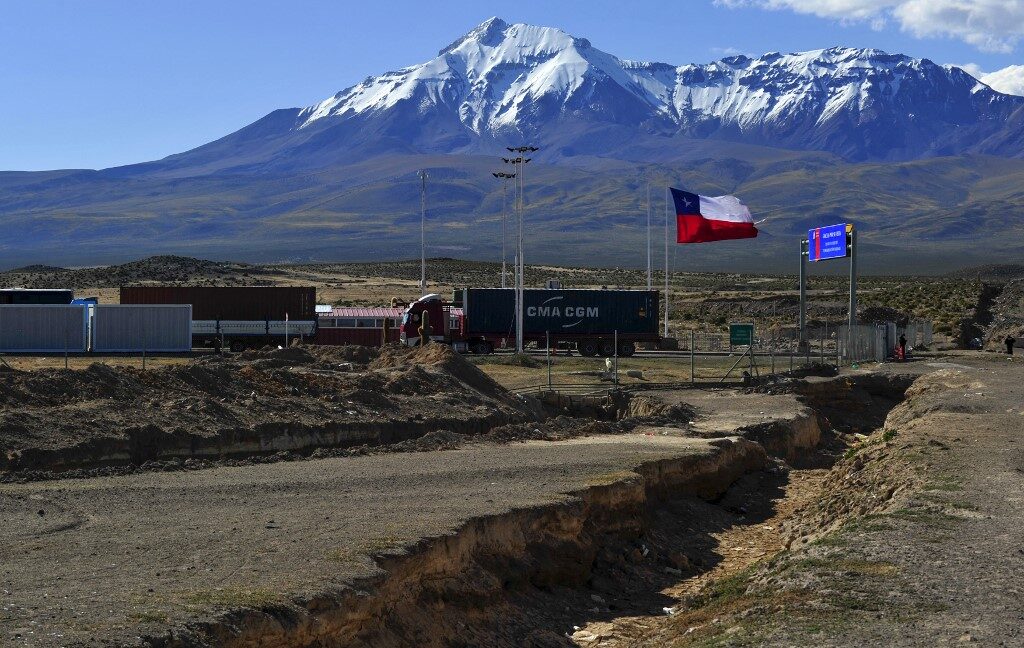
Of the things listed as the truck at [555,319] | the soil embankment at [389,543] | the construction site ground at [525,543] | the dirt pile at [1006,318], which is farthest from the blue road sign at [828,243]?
the soil embankment at [389,543]

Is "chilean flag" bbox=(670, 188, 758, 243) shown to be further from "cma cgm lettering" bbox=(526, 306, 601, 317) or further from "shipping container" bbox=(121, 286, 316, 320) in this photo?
"shipping container" bbox=(121, 286, 316, 320)

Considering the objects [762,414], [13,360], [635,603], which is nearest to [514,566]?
[635,603]

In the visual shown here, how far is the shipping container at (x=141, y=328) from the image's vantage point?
48375 mm

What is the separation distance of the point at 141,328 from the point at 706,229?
22034mm

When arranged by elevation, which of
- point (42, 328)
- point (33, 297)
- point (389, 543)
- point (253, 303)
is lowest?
point (389, 543)

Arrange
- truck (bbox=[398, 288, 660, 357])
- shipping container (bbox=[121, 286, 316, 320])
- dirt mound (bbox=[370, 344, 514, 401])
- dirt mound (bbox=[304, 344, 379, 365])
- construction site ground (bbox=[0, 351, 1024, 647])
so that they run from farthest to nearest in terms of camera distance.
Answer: truck (bbox=[398, 288, 660, 357]) < shipping container (bbox=[121, 286, 316, 320]) < dirt mound (bbox=[304, 344, 379, 365]) < dirt mound (bbox=[370, 344, 514, 401]) < construction site ground (bbox=[0, 351, 1024, 647])

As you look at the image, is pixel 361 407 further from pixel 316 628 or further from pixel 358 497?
pixel 316 628

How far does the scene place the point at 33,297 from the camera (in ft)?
190

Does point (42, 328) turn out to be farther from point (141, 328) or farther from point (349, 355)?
point (349, 355)

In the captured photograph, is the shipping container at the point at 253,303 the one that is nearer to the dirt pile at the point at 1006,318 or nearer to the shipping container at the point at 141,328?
the shipping container at the point at 141,328

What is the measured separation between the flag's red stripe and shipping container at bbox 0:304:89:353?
75.1 feet

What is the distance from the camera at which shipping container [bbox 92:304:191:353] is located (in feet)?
159

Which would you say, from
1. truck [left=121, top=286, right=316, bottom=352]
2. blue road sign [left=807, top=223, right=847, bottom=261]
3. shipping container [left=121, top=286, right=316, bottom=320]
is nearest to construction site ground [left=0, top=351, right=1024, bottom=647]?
blue road sign [left=807, top=223, right=847, bottom=261]

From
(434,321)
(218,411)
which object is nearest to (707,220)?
(434,321)
